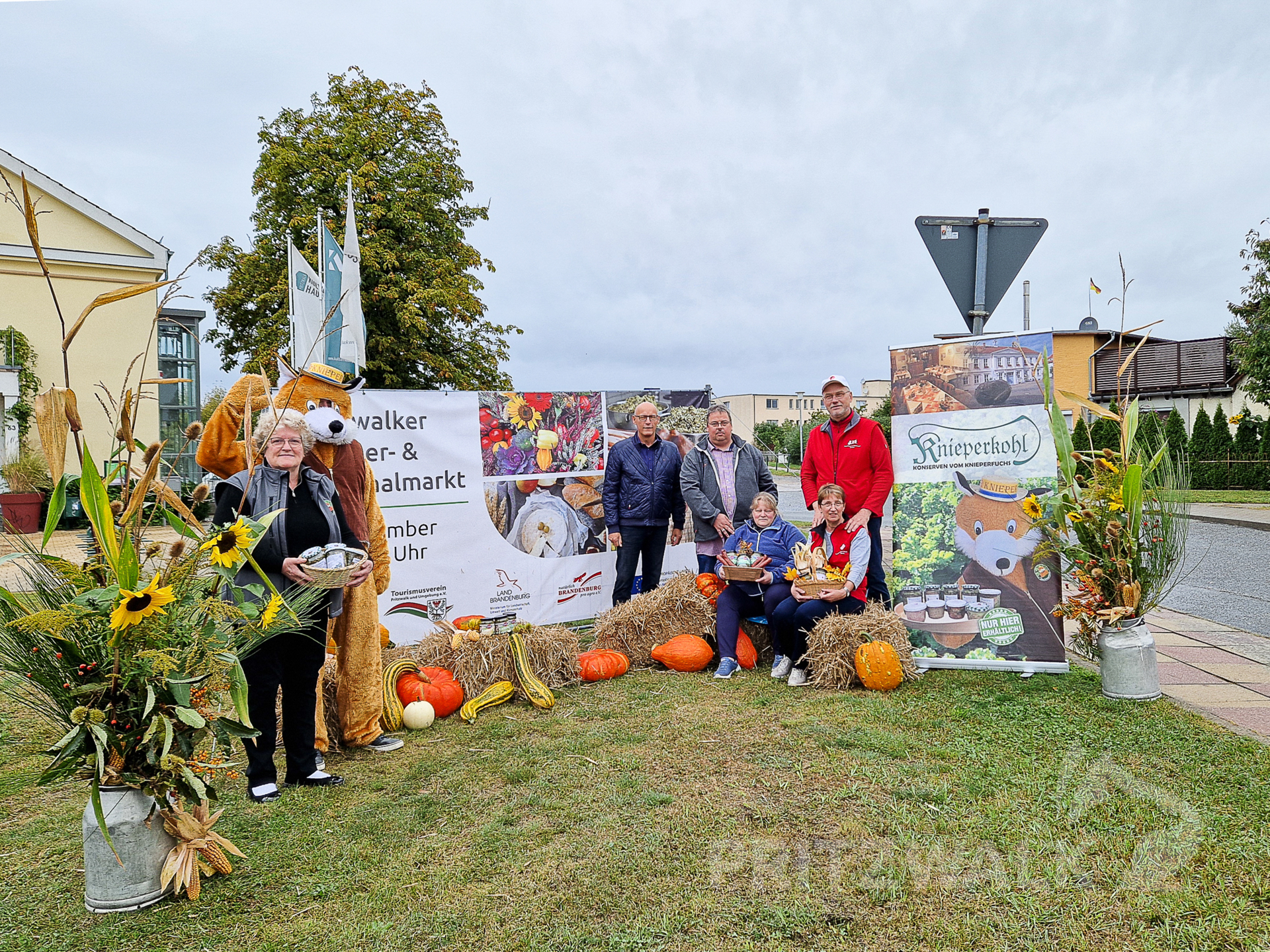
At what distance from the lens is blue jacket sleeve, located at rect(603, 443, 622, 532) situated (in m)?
6.60

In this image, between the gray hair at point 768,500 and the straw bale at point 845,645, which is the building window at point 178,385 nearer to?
the gray hair at point 768,500

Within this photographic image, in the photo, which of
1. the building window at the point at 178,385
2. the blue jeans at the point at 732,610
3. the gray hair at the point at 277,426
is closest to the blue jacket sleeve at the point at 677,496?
the blue jeans at the point at 732,610

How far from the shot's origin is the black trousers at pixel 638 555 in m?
6.66

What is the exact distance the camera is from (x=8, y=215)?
19531mm

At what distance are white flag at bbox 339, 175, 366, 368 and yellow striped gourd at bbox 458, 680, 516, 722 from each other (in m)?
2.50

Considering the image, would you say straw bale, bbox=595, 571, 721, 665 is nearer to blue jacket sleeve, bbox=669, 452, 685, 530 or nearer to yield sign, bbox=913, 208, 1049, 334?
blue jacket sleeve, bbox=669, 452, 685, 530

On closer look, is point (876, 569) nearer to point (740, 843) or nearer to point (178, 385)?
point (740, 843)

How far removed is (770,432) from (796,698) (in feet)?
232

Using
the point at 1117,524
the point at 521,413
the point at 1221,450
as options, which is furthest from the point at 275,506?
the point at 1221,450

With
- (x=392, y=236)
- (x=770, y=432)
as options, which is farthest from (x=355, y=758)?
(x=770, y=432)

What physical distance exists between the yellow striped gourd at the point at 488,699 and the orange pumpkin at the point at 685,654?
3.97 feet

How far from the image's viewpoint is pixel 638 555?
6.79 m

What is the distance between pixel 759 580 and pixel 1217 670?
3.11 m

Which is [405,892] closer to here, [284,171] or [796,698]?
[796,698]
